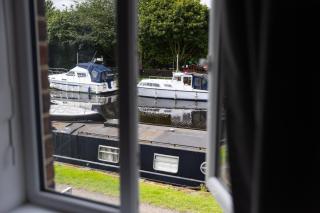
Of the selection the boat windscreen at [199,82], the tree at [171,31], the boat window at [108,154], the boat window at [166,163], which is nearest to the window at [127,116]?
the boat window at [108,154]

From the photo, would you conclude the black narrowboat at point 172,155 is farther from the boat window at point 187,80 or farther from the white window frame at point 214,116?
the white window frame at point 214,116

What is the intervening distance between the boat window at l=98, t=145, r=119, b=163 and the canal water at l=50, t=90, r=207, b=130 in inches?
4.0

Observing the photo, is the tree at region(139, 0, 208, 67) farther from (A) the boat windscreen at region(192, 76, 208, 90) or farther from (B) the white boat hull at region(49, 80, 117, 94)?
(B) the white boat hull at region(49, 80, 117, 94)

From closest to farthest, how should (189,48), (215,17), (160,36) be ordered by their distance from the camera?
(215,17) < (189,48) < (160,36)

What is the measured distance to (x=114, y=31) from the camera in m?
1.00

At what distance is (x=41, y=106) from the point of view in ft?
3.77

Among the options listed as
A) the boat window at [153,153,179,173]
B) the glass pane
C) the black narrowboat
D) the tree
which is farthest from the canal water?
the boat window at [153,153,179,173]

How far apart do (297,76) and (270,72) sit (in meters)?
0.04

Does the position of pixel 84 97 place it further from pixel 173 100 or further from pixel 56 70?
pixel 173 100

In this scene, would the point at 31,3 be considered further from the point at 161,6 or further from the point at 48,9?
the point at 161,6

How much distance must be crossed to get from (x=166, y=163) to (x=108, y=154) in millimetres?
1822

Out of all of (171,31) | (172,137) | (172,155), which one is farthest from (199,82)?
(172,155)

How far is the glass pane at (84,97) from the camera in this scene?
40.6 inches

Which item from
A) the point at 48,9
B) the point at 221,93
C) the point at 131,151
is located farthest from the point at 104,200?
the point at 48,9
